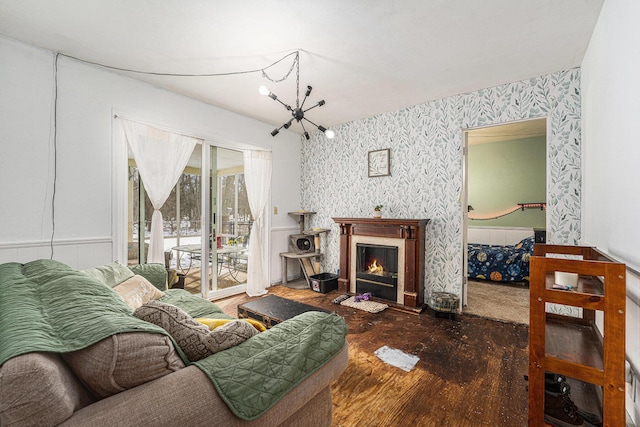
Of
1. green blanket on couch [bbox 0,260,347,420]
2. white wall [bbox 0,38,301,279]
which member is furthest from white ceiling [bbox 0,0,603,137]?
green blanket on couch [bbox 0,260,347,420]

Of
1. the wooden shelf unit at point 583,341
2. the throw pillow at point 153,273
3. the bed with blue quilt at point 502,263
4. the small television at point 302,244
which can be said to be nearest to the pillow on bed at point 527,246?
the bed with blue quilt at point 502,263

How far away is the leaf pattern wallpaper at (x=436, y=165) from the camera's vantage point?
2805mm

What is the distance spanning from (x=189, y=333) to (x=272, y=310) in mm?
1323

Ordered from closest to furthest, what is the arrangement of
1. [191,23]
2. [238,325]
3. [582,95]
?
1. [238,325]
2. [191,23]
3. [582,95]

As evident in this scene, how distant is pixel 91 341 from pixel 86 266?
253cm

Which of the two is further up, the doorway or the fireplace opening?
the doorway

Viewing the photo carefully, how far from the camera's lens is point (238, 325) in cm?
116

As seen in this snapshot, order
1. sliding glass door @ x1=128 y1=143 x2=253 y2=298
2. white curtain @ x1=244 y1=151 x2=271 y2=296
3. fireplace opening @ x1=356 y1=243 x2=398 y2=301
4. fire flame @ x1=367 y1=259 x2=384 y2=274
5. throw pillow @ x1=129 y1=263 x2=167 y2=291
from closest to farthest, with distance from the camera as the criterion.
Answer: throw pillow @ x1=129 y1=263 x2=167 y2=291, sliding glass door @ x1=128 y1=143 x2=253 y2=298, fireplace opening @ x1=356 y1=243 x2=398 y2=301, fire flame @ x1=367 y1=259 x2=384 y2=274, white curtain @ x1=244 y1=151 x2=271 y2=296

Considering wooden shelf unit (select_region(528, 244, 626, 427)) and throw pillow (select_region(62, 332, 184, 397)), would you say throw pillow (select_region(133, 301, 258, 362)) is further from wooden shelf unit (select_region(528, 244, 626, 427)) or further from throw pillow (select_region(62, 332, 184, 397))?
wooden shelf unit (select_region(528, 244, 626, 427))

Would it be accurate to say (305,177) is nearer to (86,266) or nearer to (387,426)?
(86,266)

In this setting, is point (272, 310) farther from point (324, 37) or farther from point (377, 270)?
point (324, 37)

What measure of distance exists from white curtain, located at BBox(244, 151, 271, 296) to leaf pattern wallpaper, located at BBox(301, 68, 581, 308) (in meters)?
0.86

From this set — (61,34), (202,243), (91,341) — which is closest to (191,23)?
(61,34)

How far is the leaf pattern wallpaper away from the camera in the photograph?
110 inches
